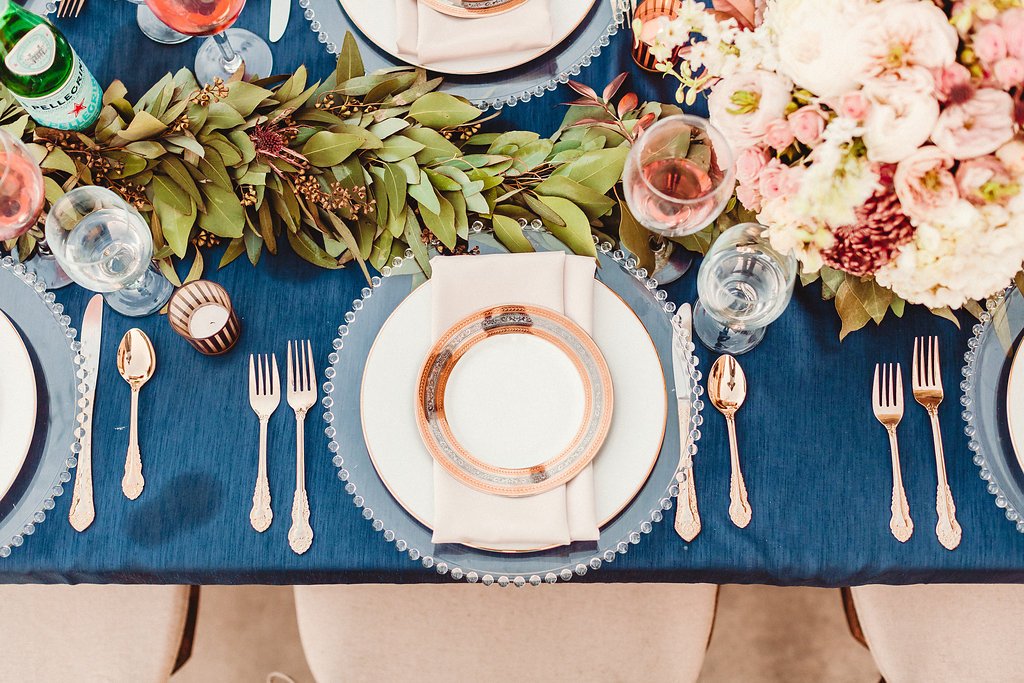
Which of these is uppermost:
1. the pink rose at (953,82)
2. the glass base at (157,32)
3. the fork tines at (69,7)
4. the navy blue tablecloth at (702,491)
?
the fork tines at (69,7)

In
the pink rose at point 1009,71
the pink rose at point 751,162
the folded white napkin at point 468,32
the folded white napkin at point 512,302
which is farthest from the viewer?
the folded white napkin at point 468,32

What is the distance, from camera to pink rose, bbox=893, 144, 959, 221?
1.92ft

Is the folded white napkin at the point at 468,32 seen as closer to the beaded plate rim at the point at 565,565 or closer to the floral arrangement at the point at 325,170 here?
the floral arrangement at the point at 325,170

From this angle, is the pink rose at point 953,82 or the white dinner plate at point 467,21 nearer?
the pink rose at point 953,82

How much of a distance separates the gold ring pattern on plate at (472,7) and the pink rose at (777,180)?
1.58ft

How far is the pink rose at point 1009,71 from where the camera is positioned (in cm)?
55

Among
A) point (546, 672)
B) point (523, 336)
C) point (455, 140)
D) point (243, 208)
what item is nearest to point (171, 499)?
point (243, 208)

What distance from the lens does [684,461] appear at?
85cm

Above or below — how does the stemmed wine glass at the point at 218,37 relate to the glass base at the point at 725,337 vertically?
above

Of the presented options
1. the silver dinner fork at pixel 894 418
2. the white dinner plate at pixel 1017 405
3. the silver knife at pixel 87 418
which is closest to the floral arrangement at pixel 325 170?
the silver knife at pixel 87 418

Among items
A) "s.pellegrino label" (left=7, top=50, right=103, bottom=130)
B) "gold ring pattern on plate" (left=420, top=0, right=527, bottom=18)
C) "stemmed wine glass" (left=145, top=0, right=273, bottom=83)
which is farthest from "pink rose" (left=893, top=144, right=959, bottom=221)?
"s.pellegrino label" (left=7, top=50, right=103, bottom=130)

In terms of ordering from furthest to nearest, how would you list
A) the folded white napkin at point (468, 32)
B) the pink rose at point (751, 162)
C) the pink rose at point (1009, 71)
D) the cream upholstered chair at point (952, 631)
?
the cream upholstered chair at point (952, 631) < the folded white napkin at point (468, 32) < the pink rose at point (751, 162) < the pink rose at point (1009, 71)

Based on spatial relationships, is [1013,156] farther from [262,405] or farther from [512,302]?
[262,405]

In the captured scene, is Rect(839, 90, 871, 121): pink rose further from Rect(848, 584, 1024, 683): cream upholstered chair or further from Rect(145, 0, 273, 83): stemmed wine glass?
Rect(848, 584, 1024, 683): cream upholstered chair
